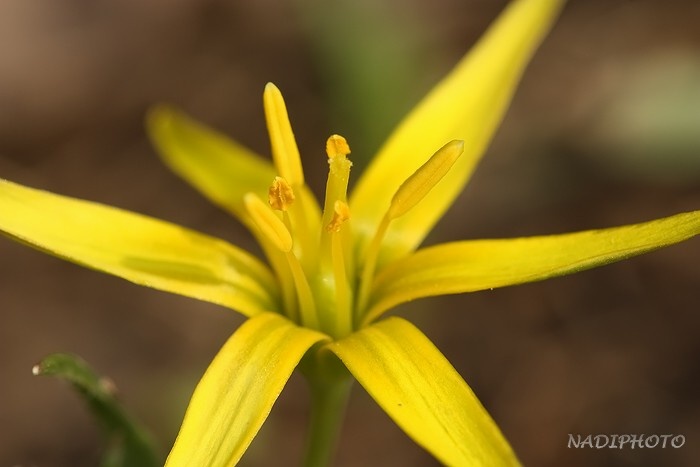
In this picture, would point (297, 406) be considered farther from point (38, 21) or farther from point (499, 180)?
point (38, 21)

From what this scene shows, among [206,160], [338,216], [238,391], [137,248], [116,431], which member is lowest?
[238,391]

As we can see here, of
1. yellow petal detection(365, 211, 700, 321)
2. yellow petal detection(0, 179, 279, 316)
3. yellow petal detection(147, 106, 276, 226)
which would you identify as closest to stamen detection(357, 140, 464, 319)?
yellow petal detection(365, 211, 700, 321)

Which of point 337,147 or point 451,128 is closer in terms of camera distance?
point 337,147

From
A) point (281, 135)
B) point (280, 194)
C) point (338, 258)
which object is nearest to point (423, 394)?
point (338, 258)

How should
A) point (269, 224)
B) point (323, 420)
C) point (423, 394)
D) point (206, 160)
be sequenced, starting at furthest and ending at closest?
point (206, 160) → point (323, 420) → point (269, 224) → point (423, 394)

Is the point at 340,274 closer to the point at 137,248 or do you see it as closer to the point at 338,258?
the point at 338,258

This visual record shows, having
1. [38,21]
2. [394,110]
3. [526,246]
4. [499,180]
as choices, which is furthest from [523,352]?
[38,21]

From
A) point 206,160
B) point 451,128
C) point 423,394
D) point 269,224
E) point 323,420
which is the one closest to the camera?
point 423,394
